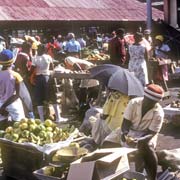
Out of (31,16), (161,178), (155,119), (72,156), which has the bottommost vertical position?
(161,178)

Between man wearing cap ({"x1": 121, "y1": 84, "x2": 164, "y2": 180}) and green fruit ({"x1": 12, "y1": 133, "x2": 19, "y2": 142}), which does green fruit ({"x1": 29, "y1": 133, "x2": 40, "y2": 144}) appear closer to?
green fruit ({"x1": 12, "y1": 133, "x2": 19, "y2": 142})

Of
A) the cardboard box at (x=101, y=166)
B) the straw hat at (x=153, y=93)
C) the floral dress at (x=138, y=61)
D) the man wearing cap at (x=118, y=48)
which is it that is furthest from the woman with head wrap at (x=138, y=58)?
the cardboard box at (x=101, y=166)

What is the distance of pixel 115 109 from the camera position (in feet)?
21.4

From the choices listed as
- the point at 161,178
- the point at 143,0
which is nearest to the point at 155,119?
the point at 161,178

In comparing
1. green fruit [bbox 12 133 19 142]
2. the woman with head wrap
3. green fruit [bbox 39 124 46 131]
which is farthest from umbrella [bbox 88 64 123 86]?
the woman with head wrap

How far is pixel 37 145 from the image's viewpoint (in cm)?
604

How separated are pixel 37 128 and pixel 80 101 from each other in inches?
178

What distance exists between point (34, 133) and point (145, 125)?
1571 mm

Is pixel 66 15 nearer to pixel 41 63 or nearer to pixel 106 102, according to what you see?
pixel 41 63

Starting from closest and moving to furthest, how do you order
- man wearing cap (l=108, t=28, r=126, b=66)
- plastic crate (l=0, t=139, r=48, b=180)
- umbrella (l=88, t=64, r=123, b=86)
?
plastic crate (l=0, t=139, r=48, b=180)
umbrella (l=88, t=64, r=123, b=86)
man wearing cap (l=108, t=28, r=126, b=66)

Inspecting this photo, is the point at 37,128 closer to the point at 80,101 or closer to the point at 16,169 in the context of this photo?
the point at 16,169

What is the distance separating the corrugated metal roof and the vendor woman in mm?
13470

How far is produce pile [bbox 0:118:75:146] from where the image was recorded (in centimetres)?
626

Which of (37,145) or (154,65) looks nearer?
(37,145)
